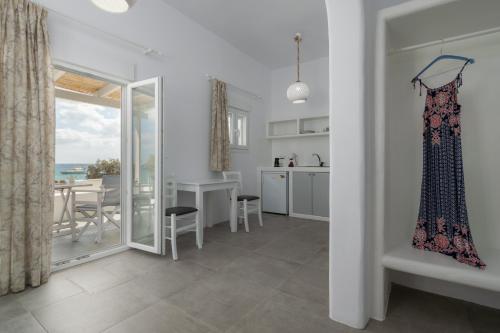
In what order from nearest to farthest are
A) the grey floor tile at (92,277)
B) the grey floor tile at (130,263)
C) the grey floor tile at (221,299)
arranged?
the grey floor tile at (221,299) < the grey floor tile at (92,277) < the grey floor tile at (130,263)

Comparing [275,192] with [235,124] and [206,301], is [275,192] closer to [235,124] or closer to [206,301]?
[235,124]

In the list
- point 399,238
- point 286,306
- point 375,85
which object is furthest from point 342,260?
point 375,85

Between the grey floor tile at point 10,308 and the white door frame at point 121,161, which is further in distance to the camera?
the white door frame at point 121,161

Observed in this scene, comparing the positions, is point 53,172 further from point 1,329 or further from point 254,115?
point 254,115

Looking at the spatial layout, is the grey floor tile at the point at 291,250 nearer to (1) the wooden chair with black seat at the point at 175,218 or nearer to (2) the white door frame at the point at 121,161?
(1) the wooden chair with black seat at the point at 175,218

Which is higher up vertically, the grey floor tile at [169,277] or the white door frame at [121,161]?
the white door frame at [121,161]

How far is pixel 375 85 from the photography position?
1.60m

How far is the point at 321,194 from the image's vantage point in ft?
14.2

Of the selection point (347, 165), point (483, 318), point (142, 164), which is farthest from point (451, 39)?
point (142, 164)

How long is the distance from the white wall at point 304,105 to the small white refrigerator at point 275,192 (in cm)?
65

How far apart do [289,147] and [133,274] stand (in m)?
4.03

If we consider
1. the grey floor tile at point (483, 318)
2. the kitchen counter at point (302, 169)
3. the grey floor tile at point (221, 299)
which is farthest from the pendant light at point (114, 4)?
the kitchen counter at point (302, 169)

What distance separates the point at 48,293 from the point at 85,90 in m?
4.47

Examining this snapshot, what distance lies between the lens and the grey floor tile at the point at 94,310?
1.48m
